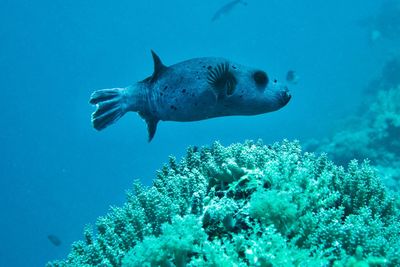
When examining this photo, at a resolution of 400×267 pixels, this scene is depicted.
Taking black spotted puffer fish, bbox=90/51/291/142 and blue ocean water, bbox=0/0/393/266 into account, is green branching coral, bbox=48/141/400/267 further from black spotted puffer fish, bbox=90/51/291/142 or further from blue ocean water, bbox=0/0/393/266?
blue ocean water, bbox=0/0/393/266

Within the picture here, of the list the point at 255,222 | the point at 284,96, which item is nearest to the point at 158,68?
the point at 284,96

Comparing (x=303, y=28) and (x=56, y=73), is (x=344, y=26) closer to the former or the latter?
(x=303, y=28)

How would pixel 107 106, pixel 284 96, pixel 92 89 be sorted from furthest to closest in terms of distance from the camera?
pixel 92 89 < pixel 107 106 < pixel 284 96

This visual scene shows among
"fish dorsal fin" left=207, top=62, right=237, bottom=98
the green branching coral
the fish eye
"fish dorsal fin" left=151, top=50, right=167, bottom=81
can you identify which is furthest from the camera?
"fish dorsal fin" left=151, top=50, right=167, bottom=81

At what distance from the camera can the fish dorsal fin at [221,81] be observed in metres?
3.40

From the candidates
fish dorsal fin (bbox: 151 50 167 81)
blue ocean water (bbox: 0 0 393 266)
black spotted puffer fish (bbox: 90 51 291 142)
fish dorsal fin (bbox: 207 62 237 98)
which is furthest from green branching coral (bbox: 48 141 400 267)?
blue ocean water (bbox: 0 0 393 266)

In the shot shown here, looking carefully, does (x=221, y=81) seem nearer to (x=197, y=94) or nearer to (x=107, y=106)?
(x=197, y=94)

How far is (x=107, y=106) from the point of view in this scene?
3.77 meters

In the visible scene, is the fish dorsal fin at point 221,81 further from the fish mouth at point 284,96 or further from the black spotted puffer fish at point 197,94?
the fish mouth at point 284,96

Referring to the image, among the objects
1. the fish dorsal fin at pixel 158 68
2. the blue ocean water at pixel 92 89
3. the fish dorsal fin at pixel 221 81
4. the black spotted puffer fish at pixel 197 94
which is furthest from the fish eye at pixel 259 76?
the blue ocean water at pixel 92 89

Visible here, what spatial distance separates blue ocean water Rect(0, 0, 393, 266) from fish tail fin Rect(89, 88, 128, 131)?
5120cm

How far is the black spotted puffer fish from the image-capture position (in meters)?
3.42

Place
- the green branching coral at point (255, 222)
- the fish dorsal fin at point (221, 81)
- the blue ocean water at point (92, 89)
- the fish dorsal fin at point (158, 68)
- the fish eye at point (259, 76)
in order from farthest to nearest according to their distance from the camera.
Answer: the blue ocean water at point (92, 89) → the fish dorsal fin at point (158, 68) → the fish eye at point (259, 76) → the fish dorsal fin at point (221, 81) → the green branching coral at point (255, 222)

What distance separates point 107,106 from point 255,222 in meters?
2.36
